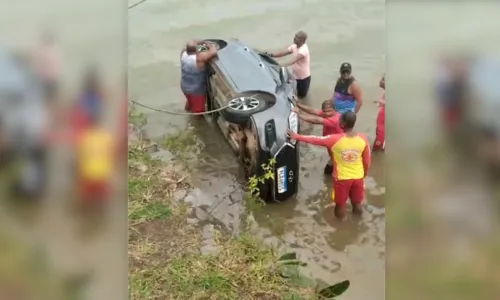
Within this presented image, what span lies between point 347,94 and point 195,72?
2103 mm

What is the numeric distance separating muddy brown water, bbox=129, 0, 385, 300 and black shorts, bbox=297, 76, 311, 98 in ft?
0.66

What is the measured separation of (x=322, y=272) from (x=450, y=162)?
3950 mm

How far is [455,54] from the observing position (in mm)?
2068

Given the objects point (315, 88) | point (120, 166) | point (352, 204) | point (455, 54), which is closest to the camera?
point (455, 54)

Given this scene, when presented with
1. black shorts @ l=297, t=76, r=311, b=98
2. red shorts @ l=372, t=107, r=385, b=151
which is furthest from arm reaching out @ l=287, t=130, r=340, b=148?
black shorts @ l=297, t=76, r=311, b=98

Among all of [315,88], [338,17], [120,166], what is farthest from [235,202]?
[338,17]

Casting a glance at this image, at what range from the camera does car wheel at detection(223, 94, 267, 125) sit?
6926 mm

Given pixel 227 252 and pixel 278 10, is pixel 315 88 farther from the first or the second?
pixel 227 252

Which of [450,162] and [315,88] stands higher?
[450,162]

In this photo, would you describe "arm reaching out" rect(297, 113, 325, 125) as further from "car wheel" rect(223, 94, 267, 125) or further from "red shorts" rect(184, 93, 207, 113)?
"red shorts" rect(184, 93, 207, 113)

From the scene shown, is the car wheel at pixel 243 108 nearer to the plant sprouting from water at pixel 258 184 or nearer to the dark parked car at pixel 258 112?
the dark parked car at pixel 258 112

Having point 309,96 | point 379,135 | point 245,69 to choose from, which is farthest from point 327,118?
point 309,96

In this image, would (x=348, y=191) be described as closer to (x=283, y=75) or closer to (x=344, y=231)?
(x=344, y=231)

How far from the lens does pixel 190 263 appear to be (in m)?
5.79
